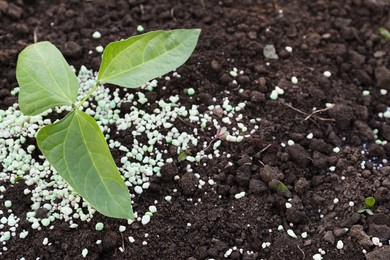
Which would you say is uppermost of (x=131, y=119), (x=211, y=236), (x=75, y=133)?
(x=75, y=133)

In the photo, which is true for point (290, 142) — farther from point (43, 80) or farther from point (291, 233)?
point (43, 80)

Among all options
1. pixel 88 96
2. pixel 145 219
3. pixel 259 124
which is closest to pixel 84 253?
pixel 145 219

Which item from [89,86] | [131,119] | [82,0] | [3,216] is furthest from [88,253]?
[82,0]

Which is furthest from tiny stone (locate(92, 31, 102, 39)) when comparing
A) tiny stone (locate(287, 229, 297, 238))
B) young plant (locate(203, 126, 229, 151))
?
tiny stone (locate(287, 229, 297, 238))

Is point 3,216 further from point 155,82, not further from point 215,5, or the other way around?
point 215,5

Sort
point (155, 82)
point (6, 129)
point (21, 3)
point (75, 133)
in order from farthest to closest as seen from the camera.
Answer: point (21, 3) → point (155, 82) → point (6, 129) → point (75, 133)

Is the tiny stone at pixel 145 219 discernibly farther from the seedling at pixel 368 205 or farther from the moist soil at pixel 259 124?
the seedling at pixel 368 205

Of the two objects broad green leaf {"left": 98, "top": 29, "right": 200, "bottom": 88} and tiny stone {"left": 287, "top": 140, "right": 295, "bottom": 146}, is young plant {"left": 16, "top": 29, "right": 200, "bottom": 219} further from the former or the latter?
tiny stone {"left": 287, "top": 140, "right": 295, "bottom": 146}
